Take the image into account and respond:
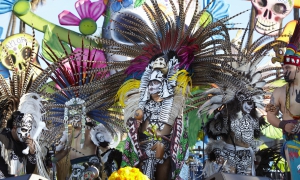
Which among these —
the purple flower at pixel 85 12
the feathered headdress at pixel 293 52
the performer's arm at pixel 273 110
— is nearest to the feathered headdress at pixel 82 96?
the performer's arm at pixel 273 110

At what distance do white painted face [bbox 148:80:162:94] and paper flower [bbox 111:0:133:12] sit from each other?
21.9 feet

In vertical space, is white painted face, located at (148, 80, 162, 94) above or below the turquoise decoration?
below

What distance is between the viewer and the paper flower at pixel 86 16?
12945 mm

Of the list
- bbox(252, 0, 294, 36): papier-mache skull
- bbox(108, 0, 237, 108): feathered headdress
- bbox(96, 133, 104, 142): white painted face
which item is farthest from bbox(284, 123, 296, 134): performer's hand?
bbox(252, 0, 294, 36): papier-mache skull

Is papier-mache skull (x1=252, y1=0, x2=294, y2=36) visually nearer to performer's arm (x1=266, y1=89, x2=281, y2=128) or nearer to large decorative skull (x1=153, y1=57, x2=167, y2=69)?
large decorative skull (x1=153, y1=57, x2=167, y2=69)

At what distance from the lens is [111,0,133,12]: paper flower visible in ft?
41.4

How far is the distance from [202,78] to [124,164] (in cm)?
131

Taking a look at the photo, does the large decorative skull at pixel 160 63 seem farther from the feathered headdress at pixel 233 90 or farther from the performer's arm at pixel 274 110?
the performer's arm at pixel 274 110

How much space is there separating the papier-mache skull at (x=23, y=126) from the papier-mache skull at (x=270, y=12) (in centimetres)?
617

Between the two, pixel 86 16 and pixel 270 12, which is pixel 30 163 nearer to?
pixel 270 12

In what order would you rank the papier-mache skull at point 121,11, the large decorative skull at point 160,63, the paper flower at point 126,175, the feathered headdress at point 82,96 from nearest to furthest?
the paper flower at point 126,175, the large decorative skull at point 160,63, the feathered headdress at point 82,96, the papier-mache skull at point 121,11

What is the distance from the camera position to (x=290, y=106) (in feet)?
17.7

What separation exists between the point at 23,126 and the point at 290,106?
2677mm

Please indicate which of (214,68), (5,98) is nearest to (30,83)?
(5,98)
